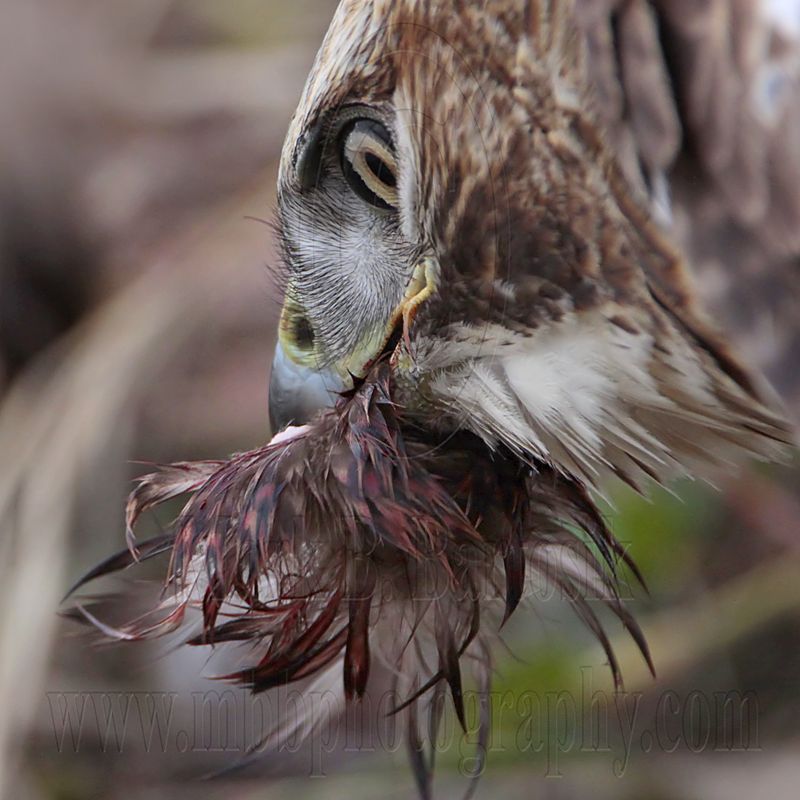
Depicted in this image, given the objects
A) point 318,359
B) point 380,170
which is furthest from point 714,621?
point 380,170

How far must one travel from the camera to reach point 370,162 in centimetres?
103

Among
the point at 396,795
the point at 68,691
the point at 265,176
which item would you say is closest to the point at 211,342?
the point at 265,176

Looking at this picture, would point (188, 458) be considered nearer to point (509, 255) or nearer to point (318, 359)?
point (318, 359)

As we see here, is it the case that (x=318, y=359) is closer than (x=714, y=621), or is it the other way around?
(x=318, y=359)

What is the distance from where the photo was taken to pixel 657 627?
6.36ft

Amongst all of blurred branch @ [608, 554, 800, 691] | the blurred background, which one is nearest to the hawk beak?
the blurred background

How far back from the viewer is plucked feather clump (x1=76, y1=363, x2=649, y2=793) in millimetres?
988

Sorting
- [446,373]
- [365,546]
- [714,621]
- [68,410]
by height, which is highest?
[68,410]

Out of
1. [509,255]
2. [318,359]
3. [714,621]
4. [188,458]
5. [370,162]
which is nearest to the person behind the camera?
[509,255]

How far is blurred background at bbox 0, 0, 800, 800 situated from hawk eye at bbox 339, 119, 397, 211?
0.84ft

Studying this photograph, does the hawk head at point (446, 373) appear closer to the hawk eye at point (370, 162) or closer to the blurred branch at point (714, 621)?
the hawk eye at point (370, 162)

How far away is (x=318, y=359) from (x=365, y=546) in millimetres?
206

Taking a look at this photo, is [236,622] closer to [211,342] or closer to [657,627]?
[657,627]

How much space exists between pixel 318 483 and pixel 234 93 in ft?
6.35
